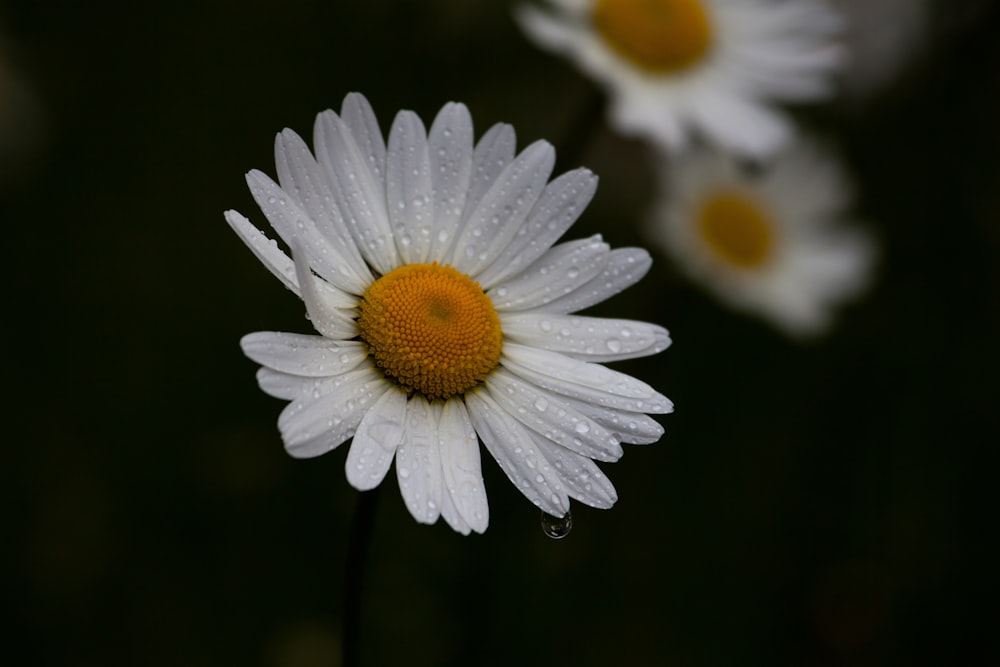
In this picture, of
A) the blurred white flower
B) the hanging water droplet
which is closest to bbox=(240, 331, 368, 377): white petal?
the hanging water droplet

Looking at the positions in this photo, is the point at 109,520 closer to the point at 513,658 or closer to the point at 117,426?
the point at 117,426

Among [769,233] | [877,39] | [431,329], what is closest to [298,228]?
[431,329]

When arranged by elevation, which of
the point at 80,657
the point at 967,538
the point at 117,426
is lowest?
the point at 80,657

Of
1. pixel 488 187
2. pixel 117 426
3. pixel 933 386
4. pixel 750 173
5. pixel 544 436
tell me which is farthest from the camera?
pixel 750 173

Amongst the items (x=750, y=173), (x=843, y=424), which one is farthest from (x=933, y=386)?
(x=750, y=173)

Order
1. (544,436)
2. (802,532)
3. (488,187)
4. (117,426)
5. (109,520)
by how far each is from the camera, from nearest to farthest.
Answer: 1. (544,436)
2. (488,187)
3. (109,520)
4. (117,426)
5. (802,532)

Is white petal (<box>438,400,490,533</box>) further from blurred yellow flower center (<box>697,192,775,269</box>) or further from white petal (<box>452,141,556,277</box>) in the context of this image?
blurred yellow flower center (<box>697,192,775,269</box>)

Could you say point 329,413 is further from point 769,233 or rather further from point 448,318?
point 769,233
